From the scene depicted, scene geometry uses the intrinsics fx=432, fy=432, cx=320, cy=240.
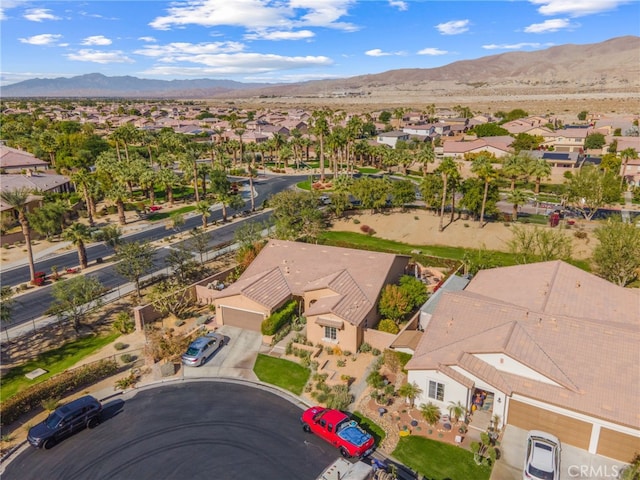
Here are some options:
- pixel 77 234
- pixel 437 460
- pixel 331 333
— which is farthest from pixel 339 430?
pixel 77 234

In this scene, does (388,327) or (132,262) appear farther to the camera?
(132,262)

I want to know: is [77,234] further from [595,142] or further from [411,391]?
[595,142]

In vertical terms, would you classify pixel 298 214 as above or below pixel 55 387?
above

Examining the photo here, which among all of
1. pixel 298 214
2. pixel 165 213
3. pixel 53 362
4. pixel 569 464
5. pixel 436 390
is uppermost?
pixel 298 214

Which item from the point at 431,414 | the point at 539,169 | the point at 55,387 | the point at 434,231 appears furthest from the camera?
the point at 539,169

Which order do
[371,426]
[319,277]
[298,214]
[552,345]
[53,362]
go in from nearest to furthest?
[371,426], [552,345], [53,362], [319,277], [298,214]

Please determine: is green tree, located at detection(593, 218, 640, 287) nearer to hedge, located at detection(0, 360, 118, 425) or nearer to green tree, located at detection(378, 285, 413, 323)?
green tree, located at detection(378, 285, 413, 323)

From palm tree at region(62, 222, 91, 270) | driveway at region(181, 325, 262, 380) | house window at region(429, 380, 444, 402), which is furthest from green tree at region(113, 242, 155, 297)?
house window at region(429, 380, 444, 402)
